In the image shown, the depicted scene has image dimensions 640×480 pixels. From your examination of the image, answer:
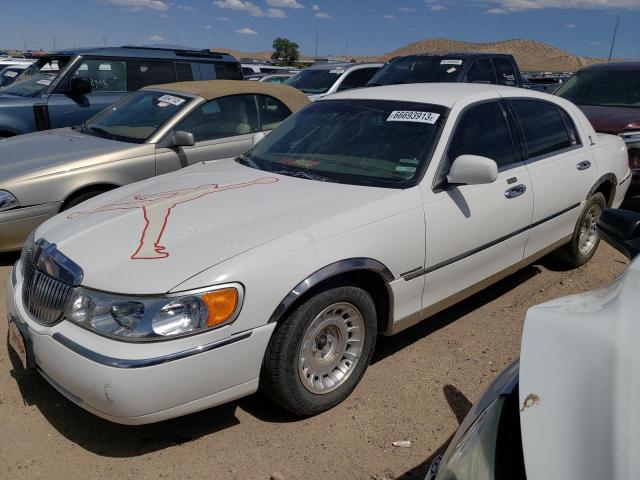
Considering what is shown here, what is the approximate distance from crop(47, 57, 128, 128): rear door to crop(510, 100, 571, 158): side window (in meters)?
5.46

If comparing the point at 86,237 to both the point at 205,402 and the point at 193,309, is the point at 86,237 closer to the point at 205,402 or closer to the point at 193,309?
the point at 193,309

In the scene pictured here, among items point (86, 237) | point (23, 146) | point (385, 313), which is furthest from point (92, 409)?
point (23, 146)

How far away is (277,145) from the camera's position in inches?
164

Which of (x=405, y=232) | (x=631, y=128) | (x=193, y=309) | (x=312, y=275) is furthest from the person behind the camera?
(x=631, y=128)

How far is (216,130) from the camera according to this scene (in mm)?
5949

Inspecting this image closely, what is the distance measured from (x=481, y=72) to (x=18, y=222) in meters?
7.76

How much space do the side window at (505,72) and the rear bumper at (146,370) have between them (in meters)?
8.74

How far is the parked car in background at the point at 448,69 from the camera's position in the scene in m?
9.48

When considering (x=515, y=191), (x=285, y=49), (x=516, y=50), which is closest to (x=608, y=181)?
(x=515, y=191)

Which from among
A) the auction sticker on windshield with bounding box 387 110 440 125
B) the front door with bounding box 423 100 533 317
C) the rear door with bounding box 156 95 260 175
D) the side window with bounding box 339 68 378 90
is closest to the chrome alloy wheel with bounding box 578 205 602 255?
the front door with bounding box 423 100 533 317

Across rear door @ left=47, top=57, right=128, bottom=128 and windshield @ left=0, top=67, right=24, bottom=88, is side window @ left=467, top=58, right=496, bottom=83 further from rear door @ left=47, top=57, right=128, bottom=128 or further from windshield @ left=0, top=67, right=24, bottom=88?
windshield @ left=0, top=67, right=24, bottom=88

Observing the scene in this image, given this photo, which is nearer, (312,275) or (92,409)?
(92,409)

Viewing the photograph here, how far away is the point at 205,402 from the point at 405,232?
139cm

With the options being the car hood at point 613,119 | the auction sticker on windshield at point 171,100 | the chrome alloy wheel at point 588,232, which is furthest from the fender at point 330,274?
the car hood at point 613,119
